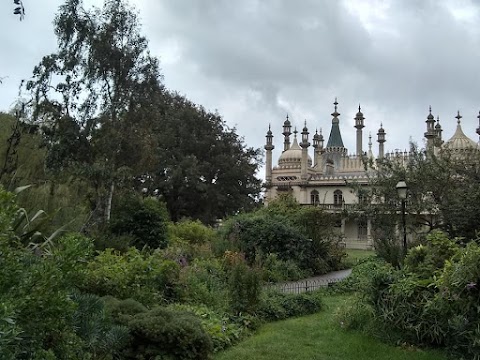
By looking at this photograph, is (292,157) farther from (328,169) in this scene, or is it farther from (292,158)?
(328,169)

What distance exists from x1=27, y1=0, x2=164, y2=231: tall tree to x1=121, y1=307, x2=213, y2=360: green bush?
12.8 m

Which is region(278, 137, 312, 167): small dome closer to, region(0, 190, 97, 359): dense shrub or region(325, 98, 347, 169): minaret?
region(325, 98, 347, 169): minaret

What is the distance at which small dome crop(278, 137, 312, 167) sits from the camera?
58912 millimetres

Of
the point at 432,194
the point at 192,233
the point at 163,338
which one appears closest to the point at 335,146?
the point at 432,194

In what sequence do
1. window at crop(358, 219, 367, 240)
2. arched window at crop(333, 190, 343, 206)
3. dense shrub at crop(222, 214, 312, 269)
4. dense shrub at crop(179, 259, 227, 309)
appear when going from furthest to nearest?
1. arched window at crop(333, 190, 343, 206)
2. window at crop(358, 219, 367, 240)
3. dense shrub at crop(222, 214, 312, 269)
4. dense shrub at crop(179, 259, 227, 309)

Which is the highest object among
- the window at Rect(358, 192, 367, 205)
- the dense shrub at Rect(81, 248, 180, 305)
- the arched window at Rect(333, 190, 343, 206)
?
Answer: the arched window at Rect(333, 190, 343, 206)

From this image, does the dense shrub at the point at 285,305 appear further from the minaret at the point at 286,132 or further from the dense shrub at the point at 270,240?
the minaret at the point at 286,132

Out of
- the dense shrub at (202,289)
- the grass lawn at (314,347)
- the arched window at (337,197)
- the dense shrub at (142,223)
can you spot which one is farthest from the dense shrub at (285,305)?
the arched window at (337,197)

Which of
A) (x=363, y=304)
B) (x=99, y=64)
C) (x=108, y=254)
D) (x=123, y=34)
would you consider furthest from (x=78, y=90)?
(x=363, y=304)

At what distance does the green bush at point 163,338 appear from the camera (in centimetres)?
611

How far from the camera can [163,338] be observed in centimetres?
612

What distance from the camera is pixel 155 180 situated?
1278 inches

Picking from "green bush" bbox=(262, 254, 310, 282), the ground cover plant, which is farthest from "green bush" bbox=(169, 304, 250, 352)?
"green bush" bbox=(262, 254, 310, 282)

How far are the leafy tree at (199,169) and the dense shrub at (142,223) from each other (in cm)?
1420
